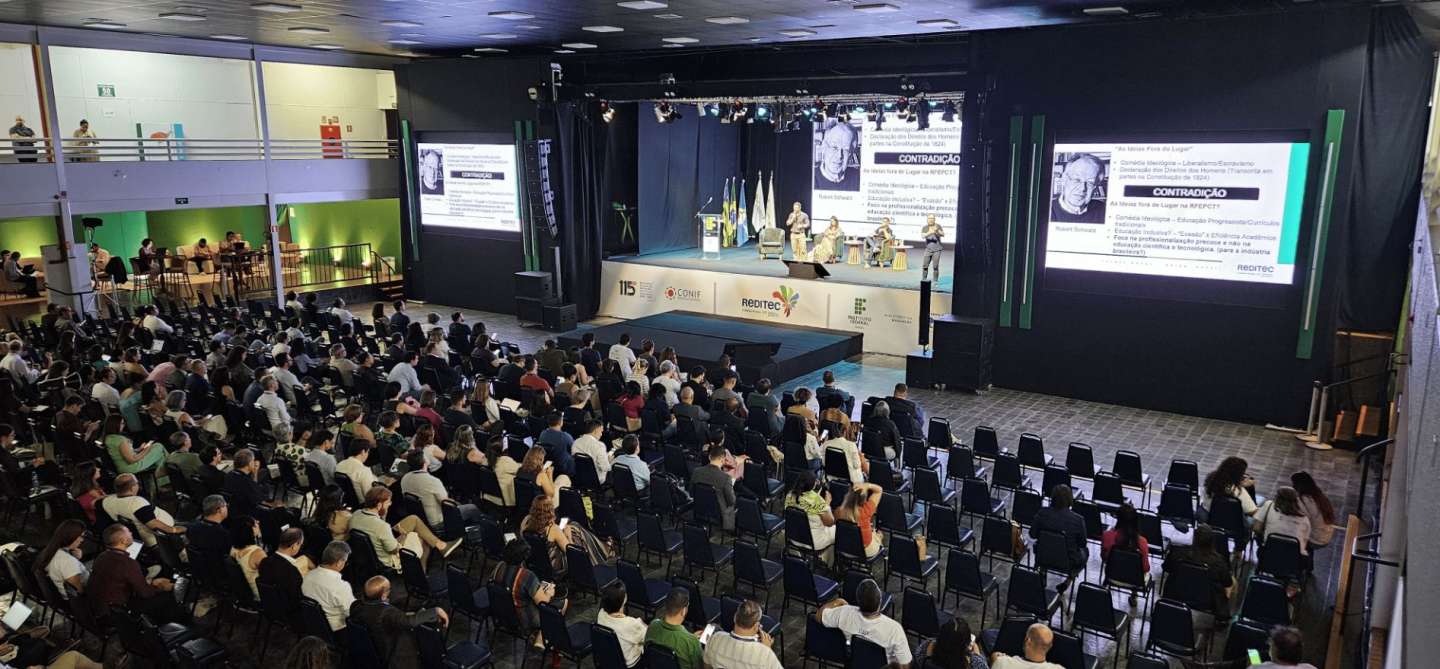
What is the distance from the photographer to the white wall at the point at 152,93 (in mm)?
20891

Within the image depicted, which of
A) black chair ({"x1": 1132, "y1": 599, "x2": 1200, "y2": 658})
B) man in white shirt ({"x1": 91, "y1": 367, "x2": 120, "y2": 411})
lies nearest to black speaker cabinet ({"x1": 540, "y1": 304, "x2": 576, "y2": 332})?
man in white shirt ({"x1": 91, "y1": 367, "x2": 120, "y2": 411})

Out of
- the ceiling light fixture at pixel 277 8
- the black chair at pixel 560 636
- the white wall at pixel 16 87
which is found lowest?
the black chair at pixel 560 636

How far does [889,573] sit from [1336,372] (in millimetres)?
7960

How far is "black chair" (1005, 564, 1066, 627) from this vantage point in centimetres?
669

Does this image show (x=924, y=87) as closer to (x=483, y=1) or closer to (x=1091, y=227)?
(x=1091, y=227)

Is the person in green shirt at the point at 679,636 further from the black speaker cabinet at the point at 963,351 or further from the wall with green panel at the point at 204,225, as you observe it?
the wall with green panel at the point at 204,225

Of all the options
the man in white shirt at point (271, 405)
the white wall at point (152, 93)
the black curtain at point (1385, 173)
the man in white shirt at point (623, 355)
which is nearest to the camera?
the man in white shirt at point (271, 405)

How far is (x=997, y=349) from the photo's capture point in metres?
15.0

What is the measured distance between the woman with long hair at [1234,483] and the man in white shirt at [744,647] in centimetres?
485

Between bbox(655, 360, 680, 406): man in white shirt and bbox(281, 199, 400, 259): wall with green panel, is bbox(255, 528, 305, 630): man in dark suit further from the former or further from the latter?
bbox(281, 199, 400, 259): wall with green panel

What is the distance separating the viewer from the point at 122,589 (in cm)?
653

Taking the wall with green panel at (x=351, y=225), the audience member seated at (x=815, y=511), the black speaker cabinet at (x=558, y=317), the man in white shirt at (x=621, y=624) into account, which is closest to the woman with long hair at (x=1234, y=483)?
the audience member seated at (x=815, y=511)

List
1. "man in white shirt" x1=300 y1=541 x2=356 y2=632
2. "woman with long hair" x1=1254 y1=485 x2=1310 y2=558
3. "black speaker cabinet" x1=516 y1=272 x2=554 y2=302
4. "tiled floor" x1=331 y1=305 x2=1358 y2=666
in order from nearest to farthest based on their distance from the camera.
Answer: "man in white shirt" x1=300 y1=541 x2=356 y2=632
"woman with long hair" x1=1254 y1=485 x2=1310 y2=558
"tiled floor" x1=331 y1=305 x2=1358 y2=666
"black speaker cabinet" x1=516 y1=272 x2=554 y2=302

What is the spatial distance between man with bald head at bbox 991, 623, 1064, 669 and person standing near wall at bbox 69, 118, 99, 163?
61.7ft
